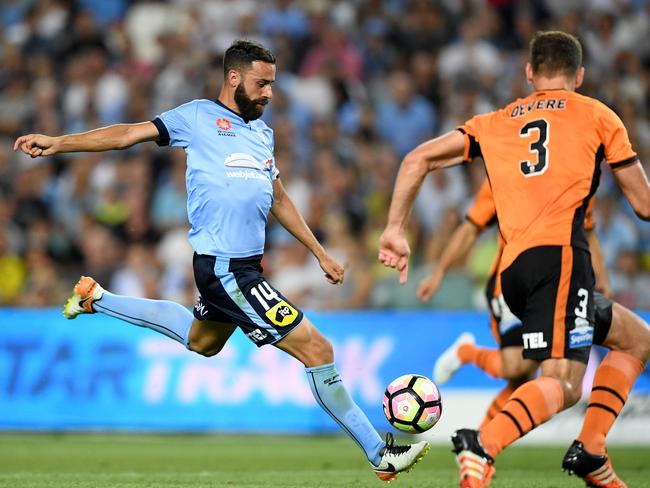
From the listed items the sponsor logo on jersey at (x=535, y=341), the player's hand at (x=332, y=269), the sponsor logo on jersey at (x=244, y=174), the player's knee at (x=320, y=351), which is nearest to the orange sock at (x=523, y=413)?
the sponsor logo on jersey at (x=535, y=341)

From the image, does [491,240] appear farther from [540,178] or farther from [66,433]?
[540,178]

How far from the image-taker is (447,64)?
15.5 metres

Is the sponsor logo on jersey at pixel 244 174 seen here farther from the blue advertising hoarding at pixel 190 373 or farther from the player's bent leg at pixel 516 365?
the blue advertising hoarding at pixel 190 373

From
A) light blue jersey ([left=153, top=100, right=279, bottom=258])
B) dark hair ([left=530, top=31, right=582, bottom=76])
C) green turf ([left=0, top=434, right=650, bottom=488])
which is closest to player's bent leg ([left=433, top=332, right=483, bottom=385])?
green turf ([left=0, top=434, right=650, bottom=488])

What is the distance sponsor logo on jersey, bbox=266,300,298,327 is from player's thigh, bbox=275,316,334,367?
7 cm

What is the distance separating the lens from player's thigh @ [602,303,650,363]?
674cm

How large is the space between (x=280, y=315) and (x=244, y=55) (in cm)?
160

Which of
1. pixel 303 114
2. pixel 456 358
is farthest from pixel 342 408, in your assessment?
pixel 303 114

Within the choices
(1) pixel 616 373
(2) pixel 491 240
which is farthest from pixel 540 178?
(2) pixel 491 240

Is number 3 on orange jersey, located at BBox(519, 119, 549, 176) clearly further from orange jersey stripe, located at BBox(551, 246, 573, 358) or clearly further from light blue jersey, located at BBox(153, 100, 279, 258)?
light blue jersey, located at BBox(153, 100, 279, 258)

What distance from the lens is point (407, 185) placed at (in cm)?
606

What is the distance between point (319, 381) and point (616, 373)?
1.71 m

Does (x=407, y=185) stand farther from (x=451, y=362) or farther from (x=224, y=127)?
(x=451, y=362)

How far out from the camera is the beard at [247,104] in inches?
275
